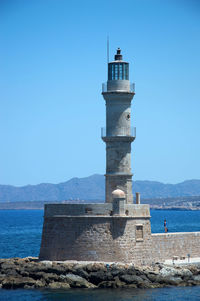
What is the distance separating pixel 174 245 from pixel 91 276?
656 cm

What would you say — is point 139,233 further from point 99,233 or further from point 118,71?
point 118,71

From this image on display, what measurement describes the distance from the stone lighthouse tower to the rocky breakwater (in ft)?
17.9

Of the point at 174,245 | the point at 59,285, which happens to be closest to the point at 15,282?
the point at 59,285

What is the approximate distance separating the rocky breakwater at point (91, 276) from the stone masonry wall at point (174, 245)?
246 cm

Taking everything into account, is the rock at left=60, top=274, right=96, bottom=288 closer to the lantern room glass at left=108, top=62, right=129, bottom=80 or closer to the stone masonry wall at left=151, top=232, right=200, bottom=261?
the stone masonry wall at left=151, top=232, right=200, bottom=261

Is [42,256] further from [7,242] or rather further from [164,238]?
[7,242]

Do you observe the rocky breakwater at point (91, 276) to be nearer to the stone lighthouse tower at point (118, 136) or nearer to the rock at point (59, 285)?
the rock at point (59, 285)

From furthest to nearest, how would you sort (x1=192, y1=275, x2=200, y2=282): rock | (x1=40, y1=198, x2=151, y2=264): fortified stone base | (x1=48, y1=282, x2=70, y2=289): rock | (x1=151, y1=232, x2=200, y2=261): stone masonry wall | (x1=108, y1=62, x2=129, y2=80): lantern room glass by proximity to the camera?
(x1=108, y1=62, x2=129, y2=80): lantern room glass < (x1=151, y1=232, x2=200, y2=261): stone masonry wall < (x1=40, y1=198, x2=151, y2=264): fortified stone base < (x1=192, y1=275, x2=200, y2=282): rock < (x1=48, y1=282, x2=70, y2=289): rock

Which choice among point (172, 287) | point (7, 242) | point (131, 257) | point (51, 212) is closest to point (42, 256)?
point (51, 212)

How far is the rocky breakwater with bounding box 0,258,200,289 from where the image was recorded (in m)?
32.3

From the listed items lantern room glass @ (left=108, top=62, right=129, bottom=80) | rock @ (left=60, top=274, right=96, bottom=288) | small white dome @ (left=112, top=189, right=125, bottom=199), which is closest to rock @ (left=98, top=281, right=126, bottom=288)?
rock @ (left=60, top=274, right=96, bottom=288)

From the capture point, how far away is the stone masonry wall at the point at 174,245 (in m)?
36.4

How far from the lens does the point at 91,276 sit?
32594 mm

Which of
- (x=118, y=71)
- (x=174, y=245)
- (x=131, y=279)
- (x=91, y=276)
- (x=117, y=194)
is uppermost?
(x=118, y=71)
